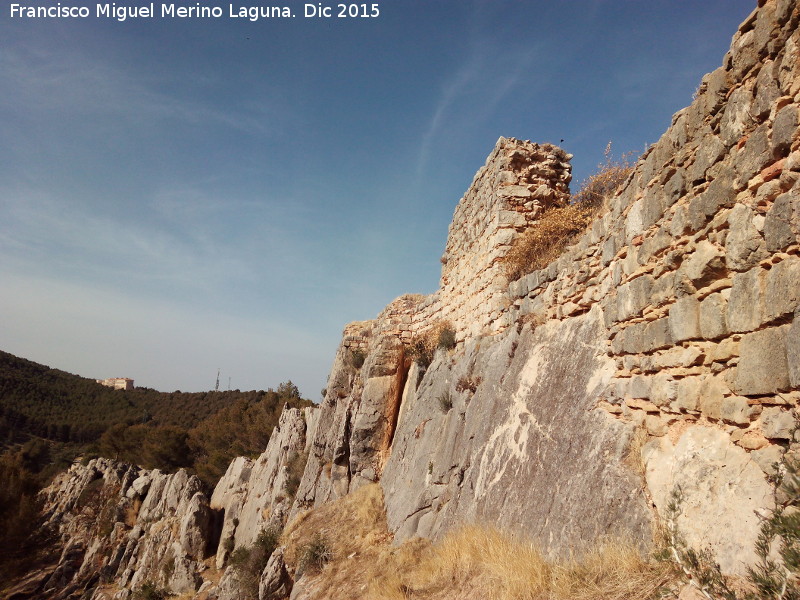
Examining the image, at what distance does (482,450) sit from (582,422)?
230 centimetres

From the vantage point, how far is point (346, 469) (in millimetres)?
12547

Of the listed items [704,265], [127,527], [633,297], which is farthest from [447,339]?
[127,527]

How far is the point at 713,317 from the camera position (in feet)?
11.5

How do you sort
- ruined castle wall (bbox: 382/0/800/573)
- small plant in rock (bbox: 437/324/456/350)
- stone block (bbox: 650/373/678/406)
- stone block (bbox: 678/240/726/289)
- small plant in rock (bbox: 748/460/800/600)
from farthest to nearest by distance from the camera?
small plant in rock (bbox: 437/324/456/350) < stone block (bbox: 650/373/678/406) < stone block (bbox: 678/240/726/289) < ruined castle wall (bbox: 382/0/800/573) < small plant in rock (bbox: 748/460/800/600)

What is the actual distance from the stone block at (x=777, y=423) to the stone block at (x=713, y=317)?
650 mm

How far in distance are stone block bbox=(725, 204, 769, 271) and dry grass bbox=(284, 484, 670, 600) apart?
2.14 meters

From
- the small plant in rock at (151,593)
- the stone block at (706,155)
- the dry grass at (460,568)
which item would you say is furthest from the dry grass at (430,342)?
the small plant in rock at (151,593)

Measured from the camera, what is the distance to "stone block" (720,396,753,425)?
308 cm

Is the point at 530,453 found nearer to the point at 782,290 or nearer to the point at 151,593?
the point at 782,290

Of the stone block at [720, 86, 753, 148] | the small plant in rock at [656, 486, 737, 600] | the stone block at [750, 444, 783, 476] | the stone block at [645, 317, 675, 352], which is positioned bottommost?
the small plant in rock at [656, 486, 737, 600]

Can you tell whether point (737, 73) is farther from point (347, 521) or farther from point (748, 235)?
point (347, 521)

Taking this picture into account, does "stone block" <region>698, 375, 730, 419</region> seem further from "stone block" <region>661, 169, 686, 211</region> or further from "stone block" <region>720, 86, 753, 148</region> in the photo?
"stone block" <region>720, 86, 753, 148</region>

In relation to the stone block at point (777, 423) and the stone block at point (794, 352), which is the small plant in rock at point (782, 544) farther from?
the stone block at point (794, 352)

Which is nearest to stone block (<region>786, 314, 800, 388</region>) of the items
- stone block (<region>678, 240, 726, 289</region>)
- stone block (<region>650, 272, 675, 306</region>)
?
stone block (<region>678, 240, 726, 289</region>)
